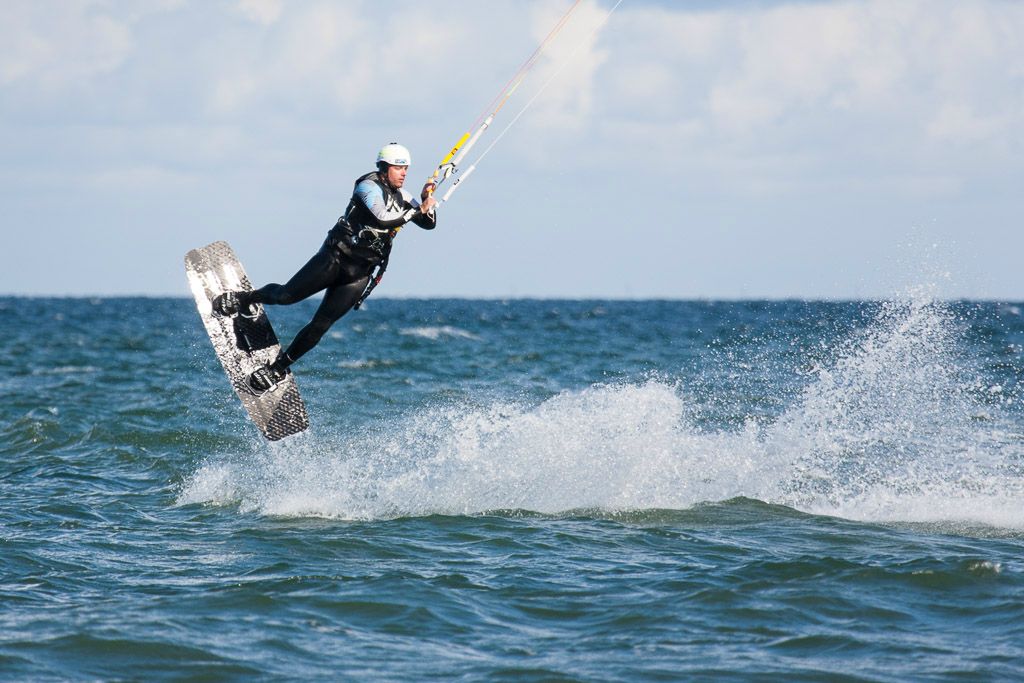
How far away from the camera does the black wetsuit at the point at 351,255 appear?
981 cm

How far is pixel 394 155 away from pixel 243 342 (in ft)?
8.31

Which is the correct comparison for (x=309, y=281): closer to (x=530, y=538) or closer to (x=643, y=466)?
(x=530, y=538)

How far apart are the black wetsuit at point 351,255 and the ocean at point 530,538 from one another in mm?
1764

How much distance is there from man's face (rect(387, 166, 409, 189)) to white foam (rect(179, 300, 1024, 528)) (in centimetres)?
282

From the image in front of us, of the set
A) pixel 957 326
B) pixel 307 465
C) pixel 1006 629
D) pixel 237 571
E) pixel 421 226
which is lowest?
pixel 1006 629

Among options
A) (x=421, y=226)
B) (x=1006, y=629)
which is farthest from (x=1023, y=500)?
(x=421, y=226)

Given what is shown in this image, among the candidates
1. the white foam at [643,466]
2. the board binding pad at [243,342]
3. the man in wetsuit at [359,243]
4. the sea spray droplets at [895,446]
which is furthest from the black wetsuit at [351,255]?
the sea spray droplets at [895,446]

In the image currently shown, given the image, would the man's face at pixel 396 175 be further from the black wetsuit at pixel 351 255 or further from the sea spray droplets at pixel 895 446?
the sea spray droplets at pixel 895 446

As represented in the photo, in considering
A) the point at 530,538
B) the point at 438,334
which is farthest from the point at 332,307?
the point at 438,334

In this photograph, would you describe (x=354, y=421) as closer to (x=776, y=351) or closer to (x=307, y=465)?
(x=307, y=465)

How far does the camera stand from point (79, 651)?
659 centimetres

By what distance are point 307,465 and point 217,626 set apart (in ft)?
18.3

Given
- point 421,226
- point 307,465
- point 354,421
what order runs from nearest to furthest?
point 421,226 → point 307,465 → point 354,421

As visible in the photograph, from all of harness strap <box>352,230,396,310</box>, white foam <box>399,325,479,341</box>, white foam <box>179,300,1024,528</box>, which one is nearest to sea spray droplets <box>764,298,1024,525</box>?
white foam <box>179,300,1024,528</box>
